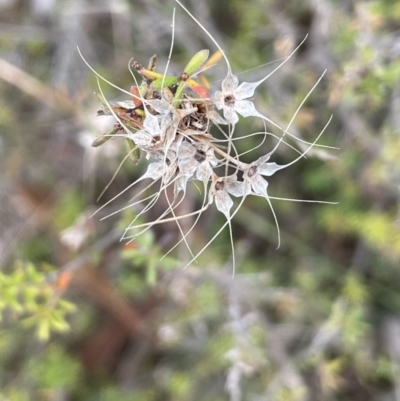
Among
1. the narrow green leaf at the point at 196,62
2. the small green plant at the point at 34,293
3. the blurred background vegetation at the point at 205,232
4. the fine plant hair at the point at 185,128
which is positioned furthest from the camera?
the blurred background vegetation at the point at 205,232

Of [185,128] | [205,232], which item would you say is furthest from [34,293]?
[205,232]

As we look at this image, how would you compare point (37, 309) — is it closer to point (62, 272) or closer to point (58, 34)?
point (62, 272)

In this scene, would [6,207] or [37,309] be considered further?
[6,207]

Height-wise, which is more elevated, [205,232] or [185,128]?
[185,128]

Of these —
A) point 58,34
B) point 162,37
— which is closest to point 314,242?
point 162,37

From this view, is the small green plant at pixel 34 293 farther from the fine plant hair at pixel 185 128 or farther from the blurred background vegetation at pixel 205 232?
the fine plant hair at pixel 185 128

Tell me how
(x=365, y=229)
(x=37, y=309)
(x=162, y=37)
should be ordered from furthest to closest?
1. (x=162, y=37)
2. (x=365, y=229)
3. (x=37, y=309)

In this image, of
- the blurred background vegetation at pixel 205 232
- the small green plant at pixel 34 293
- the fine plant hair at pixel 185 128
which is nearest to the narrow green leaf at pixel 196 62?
the fine plant hair at pixel 185 128

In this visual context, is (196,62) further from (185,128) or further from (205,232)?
(205,232)
